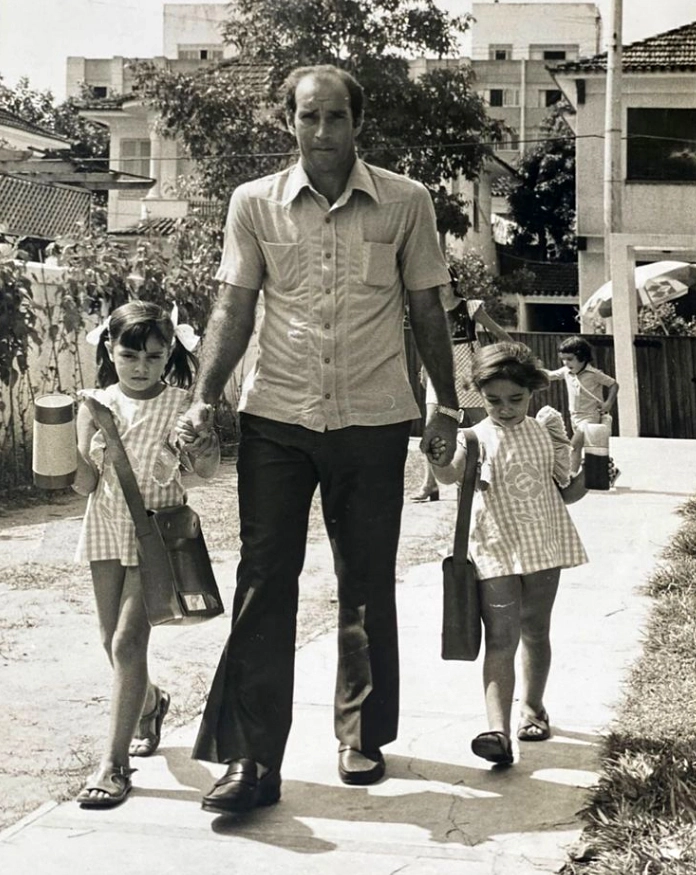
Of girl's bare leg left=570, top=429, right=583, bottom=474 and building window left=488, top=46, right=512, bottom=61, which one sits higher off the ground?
building window left=488, top=46, right=512, bottom=61

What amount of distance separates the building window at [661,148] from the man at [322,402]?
78.2 feet

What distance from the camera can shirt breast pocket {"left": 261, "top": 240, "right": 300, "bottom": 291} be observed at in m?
4.05

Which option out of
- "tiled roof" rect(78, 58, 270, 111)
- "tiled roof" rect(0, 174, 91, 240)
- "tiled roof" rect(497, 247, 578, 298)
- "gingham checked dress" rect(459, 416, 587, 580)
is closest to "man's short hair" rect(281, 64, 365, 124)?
"gingham checked dress" rect(459, 416, 587, 580)

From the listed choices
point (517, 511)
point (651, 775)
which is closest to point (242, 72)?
point (517, 511)

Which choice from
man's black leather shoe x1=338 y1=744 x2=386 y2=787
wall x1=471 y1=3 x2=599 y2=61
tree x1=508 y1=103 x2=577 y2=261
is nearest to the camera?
man's black leather shoe x1=338 y1=744 x2=386 y2=787

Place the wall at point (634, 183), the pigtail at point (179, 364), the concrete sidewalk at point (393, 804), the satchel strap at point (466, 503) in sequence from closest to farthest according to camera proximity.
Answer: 1. the concrete sidewalk at point (393, 804)
2. the satchel strap at point (466, 503)
3. the pigtail at point (179, 364)
4. the wall at point (634, 183)

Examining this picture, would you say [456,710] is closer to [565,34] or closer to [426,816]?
[426,816]

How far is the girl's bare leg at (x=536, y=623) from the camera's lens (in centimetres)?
450

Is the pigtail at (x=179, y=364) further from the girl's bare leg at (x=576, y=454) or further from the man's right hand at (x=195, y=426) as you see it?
the girl's bare leg at (x=576, y=454)

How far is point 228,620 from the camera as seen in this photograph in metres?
6.69

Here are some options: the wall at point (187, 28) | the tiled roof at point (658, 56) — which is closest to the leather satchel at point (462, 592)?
the tiled roof at point (658, 56)

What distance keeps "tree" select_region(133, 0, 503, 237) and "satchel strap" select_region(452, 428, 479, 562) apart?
1973 centimetres

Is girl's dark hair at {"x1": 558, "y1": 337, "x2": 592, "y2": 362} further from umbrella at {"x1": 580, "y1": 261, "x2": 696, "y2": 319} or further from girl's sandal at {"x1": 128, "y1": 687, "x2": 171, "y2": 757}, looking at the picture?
umbrella at {"x1": 580, "y1": 261, "x2": 696, "y2": 319}

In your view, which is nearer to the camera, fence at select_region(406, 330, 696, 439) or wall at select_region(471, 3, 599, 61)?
fence at select_region(406, 330, 696, 439)
